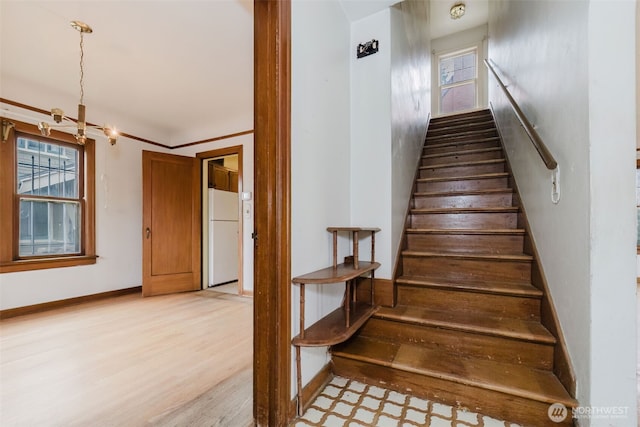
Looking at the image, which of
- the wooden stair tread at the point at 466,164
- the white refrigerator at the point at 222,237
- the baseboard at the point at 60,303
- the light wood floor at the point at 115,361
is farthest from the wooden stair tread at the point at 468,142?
the baseboard at the point at 60,303

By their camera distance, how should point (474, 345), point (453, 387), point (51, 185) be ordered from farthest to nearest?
point (51, 185), point (474, 345), point (453, 387)

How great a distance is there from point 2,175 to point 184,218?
1830 mm

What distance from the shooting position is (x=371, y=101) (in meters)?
1.96

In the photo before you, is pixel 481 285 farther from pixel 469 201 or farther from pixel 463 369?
pixel 469 201

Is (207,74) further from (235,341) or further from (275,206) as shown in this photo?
(235,341)

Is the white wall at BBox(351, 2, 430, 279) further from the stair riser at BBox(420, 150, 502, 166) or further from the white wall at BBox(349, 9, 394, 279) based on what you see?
the stair riser at BBox(420, 150, 502, 166)

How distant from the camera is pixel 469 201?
95.1 inches

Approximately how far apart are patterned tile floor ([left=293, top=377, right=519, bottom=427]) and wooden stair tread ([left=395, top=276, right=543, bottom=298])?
2.22 ft

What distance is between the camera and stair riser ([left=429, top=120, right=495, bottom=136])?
3.74 meters

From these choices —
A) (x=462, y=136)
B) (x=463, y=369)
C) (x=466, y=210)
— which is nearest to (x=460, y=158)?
(x=462, y=136)

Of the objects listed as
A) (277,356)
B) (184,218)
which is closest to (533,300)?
(277,356)

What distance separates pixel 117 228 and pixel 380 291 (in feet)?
12.4

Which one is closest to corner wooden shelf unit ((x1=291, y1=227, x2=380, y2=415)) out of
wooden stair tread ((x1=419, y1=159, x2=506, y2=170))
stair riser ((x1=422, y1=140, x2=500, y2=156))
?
wooden stair tread ((x1=419, y1=159, x2=506, y2=170))

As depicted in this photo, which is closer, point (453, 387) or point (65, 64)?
point (453, 387)
